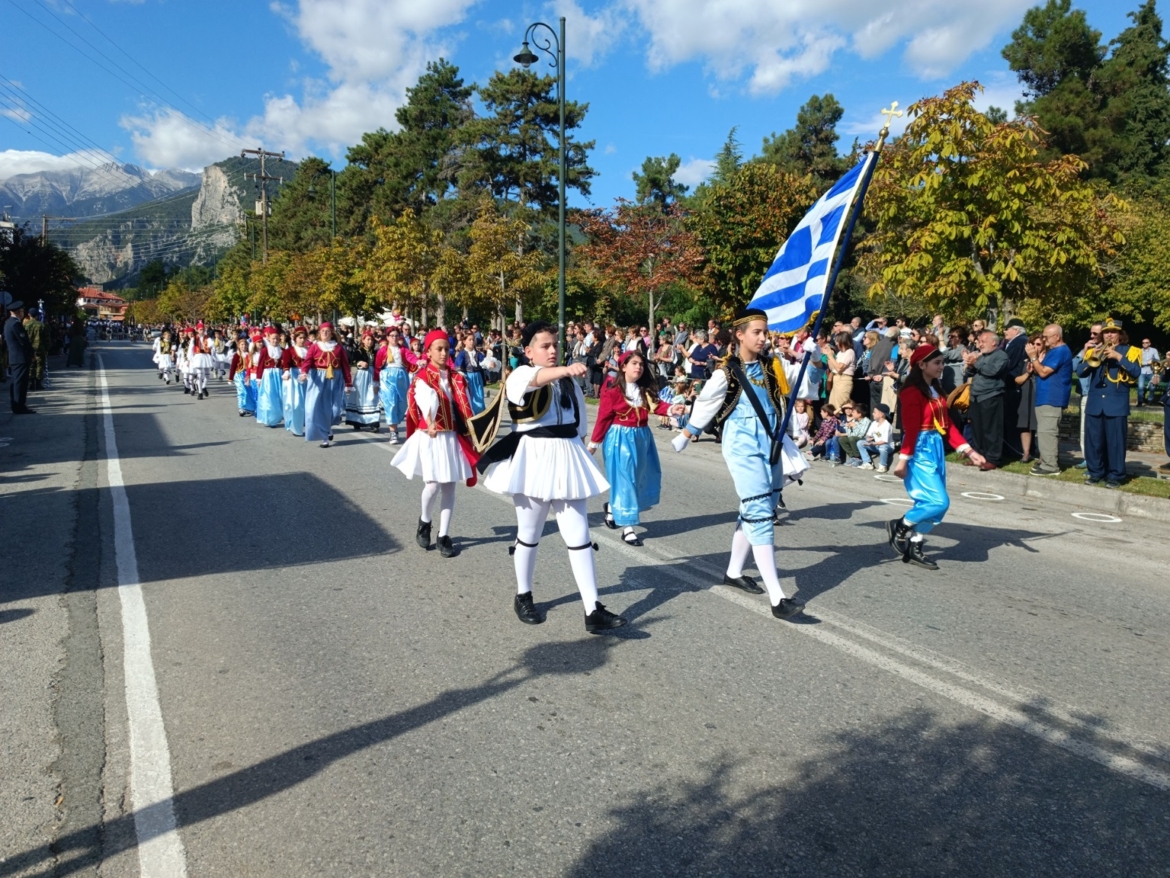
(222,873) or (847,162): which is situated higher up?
(847,162)

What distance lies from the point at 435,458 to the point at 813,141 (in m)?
51.0

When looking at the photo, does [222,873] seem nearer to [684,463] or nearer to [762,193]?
[684,463]

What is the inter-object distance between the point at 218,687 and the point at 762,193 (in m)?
32.1

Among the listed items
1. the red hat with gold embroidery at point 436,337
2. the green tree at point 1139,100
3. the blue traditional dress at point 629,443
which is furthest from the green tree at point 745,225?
the red hat with gold embroidery at point 436,337

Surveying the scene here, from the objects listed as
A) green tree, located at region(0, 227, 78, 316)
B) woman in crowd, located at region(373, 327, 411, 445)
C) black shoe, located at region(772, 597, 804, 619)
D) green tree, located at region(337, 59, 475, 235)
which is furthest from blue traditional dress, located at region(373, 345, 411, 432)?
green tree, located at region(337, 59, 475, 235)

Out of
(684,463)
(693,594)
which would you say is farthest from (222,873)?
(684,463)

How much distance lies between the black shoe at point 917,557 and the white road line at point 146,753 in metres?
5.22

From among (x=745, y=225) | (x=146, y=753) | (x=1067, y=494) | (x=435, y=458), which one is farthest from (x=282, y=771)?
(x=745, y=225)

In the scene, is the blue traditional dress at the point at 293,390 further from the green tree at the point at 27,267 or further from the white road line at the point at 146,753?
Answer: the green tree at the point at 27,267

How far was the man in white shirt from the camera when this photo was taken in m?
12.5

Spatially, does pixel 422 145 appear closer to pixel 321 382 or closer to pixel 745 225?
pixel 745 225

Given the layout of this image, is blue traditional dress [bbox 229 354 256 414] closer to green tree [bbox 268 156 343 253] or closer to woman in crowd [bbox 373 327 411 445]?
woman in crowd [bbox 373 327 411 445]

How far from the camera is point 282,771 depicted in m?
3.60

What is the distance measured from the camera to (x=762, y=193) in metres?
33.8
